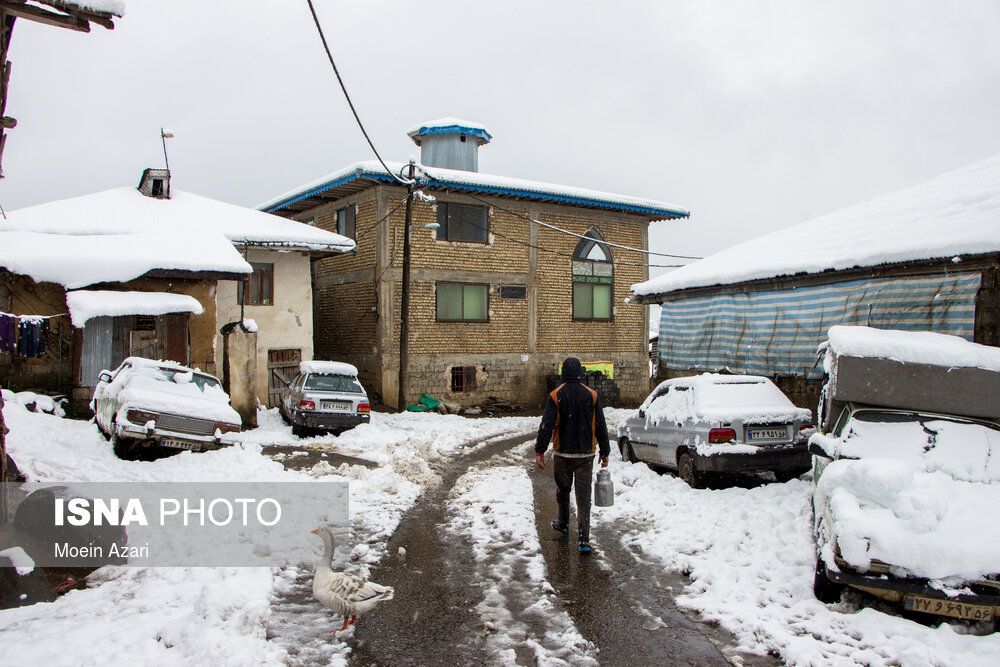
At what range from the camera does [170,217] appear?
17.7 metres

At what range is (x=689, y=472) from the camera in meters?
9.44

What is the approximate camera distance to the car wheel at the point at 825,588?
5.32 metres

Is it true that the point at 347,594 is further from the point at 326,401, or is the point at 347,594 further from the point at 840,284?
the point at 326,401

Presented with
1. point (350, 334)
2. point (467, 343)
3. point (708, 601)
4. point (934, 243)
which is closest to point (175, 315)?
point (350, 334)

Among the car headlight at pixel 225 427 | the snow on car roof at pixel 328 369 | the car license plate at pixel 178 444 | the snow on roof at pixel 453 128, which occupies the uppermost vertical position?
the snow on roof at pixel 453 128

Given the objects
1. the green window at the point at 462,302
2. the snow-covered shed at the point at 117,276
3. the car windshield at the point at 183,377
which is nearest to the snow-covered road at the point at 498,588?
the car windshield at the point at 183,377

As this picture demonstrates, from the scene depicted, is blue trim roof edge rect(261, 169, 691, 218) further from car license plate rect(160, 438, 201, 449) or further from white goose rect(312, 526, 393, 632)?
white goose rect(312, 526, 393, 632)

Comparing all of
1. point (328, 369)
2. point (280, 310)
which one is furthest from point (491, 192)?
point (328, 369)

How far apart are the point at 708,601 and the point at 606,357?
812 inches

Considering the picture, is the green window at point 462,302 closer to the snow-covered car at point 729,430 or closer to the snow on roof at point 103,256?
the snow on roof at point 103,256

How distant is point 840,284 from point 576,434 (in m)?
6.35

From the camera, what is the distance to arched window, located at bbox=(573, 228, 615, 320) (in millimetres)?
25469

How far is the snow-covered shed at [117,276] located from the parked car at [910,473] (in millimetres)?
13038

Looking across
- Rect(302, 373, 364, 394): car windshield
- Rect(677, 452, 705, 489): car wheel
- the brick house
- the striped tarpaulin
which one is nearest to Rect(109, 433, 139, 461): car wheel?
Rect(302, 373, 364, 394): car windshield
